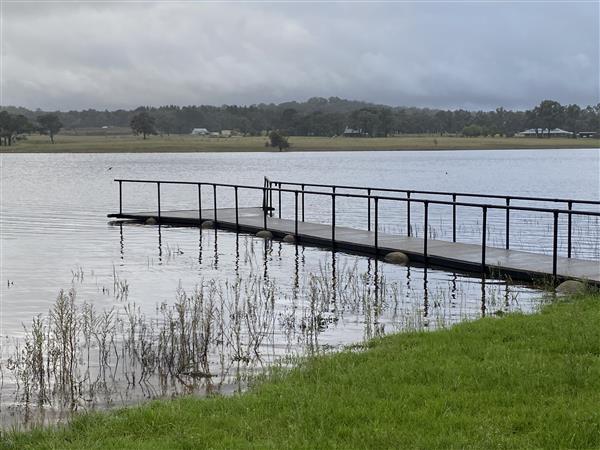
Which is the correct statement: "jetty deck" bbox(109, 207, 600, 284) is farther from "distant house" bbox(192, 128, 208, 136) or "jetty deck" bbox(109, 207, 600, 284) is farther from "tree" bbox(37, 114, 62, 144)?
"distant house" bbox(192, 128, 208, 136)

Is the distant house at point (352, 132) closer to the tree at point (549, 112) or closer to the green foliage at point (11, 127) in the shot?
the tree at point (549, 112)

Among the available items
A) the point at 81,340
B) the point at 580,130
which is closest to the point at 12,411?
the point at 81,340

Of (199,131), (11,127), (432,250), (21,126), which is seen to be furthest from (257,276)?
(199,131)

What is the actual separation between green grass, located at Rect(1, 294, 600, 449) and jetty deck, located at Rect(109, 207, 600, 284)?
6.32 metres

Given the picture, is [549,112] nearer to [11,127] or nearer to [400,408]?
[11,127]

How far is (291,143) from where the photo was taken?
141m

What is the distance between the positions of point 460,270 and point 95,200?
3053 cm

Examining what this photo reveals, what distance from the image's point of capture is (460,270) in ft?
55.1

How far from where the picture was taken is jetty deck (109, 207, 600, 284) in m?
15.1

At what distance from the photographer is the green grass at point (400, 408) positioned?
18.6 ft

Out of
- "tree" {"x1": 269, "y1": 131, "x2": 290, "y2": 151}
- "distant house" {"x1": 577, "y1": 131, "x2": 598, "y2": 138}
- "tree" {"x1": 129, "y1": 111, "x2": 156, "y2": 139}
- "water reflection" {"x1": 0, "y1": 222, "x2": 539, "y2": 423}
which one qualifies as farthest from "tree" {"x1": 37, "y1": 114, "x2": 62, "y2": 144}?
"water reflection" {"x1": 0, "y1": 222, "x2": 539, "y2": 423}

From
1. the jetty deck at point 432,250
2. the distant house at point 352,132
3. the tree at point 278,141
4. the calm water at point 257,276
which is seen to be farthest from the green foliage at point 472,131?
the jetty deck at point 432,250

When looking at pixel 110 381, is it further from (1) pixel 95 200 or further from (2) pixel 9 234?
(1) pixel 95 200

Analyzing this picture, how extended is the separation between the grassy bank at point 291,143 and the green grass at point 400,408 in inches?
4449
